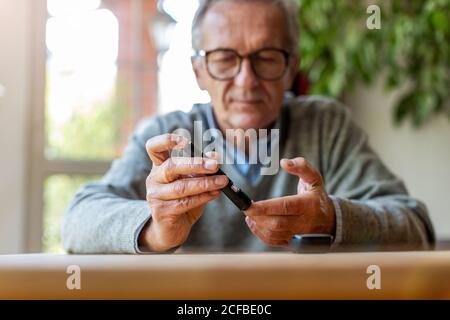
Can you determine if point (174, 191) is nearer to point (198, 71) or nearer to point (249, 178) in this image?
point (249, 178)

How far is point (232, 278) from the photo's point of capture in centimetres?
44

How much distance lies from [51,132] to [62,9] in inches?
15.5

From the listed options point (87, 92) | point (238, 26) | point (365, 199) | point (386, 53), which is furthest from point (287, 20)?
point (386, 53)

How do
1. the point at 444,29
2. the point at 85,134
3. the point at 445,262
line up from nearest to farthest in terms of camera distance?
the point at 445,262 → the point at 85,134 → the point at 444,29

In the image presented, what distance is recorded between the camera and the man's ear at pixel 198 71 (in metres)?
0.69

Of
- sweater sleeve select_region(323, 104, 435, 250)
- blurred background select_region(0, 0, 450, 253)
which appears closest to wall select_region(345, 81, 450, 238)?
blurred background select_region(0, 0, 450, 253)

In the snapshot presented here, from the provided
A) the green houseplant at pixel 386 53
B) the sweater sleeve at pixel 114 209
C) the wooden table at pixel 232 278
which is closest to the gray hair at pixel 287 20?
the sweater sleeve at pixel 114 209

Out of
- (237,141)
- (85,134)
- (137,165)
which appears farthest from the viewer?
(85,134)

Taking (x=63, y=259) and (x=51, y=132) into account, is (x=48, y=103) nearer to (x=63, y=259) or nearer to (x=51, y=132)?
(x=51, y=132)

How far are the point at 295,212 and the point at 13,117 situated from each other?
0.37 metres

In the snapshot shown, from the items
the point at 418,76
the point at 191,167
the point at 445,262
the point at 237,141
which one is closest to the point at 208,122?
the point at 237,141

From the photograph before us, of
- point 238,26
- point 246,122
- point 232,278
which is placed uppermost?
point 238,26

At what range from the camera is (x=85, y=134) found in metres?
1.15

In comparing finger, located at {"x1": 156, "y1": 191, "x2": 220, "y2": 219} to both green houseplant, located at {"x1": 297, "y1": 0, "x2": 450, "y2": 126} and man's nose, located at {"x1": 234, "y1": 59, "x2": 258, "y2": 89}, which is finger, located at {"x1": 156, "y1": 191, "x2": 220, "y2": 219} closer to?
man's nose, located at {"x1": 234, "y1": 59, "x2": 258, "y2": 89}
